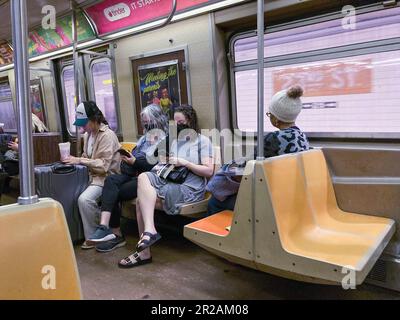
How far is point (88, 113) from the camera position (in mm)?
3406

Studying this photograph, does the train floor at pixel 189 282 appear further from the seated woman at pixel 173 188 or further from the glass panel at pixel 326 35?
the glass panel at pixel 326 35

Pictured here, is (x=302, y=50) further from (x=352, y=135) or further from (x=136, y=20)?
(x=136, y=20)

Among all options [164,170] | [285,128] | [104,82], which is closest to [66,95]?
[104,82]

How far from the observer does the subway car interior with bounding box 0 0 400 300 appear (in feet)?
5.32

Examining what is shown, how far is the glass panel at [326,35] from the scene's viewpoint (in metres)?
2.49

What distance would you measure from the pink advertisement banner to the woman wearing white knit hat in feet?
4.50

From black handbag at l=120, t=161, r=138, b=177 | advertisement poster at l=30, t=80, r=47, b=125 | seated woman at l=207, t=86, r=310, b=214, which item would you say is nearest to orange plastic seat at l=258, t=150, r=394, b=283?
seated woman at l=207, t=86, r=310, b=214

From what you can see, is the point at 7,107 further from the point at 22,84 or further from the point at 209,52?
the point at 22,84

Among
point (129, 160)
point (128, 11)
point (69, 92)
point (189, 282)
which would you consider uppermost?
point (128, 11)

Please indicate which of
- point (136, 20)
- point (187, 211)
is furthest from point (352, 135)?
point (136, 20)

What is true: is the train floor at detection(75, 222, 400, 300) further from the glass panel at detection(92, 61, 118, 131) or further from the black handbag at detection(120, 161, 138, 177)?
the glass panel at detection(92, 61, 118, 131)

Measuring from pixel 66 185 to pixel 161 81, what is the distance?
153 cm

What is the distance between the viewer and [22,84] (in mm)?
984
